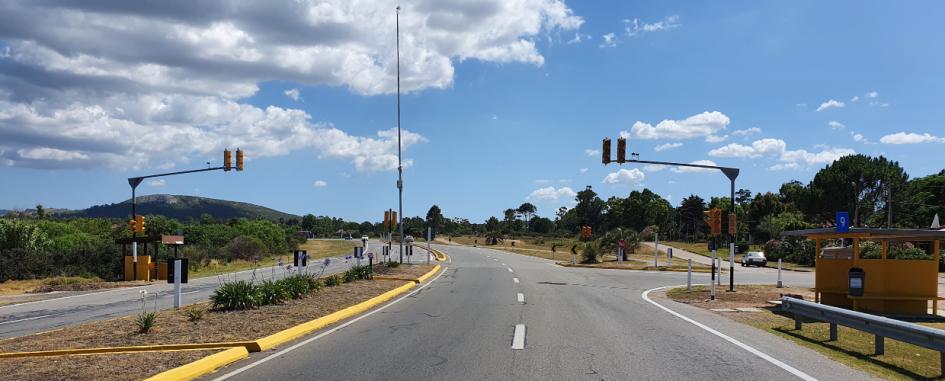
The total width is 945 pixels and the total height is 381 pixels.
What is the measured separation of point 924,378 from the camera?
885 cm

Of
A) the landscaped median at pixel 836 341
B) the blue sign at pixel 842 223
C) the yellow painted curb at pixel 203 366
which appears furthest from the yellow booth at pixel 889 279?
the yellow painted curb at pixel 203 366

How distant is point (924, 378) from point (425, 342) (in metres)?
7.08

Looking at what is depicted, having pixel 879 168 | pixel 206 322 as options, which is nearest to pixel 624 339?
pixel 206 322

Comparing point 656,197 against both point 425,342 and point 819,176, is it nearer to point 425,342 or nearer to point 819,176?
point 819,176

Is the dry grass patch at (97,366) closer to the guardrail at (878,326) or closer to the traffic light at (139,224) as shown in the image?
the guardrail at (878,326)

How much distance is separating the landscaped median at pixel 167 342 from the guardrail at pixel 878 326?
9571 mm

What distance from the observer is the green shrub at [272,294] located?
15.6 meters

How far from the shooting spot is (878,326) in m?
10.5

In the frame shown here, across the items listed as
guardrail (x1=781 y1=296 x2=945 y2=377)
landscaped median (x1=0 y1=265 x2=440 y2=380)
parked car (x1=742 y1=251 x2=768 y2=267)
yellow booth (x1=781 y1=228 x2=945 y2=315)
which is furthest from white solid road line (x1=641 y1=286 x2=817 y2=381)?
parked car (x1=742 y1=251 x2=768 y2=267)

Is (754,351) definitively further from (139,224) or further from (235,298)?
(139,224)

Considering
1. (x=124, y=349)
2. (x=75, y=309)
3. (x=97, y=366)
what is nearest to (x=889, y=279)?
(x=124, y=349)

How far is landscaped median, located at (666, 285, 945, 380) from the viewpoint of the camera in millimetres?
9656

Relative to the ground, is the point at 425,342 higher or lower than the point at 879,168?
lower

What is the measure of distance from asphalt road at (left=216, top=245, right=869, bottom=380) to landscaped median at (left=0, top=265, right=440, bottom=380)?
1.71 ft
